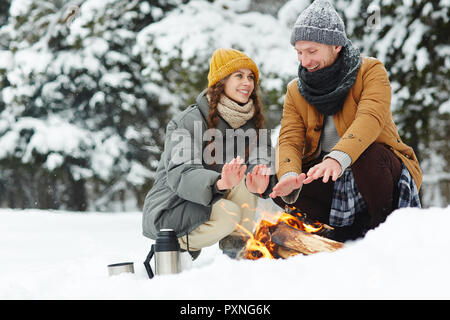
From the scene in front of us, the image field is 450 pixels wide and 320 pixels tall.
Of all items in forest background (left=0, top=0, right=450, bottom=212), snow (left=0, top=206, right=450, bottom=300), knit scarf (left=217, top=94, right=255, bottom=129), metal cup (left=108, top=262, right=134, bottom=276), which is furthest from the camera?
forest background (left=0, top=0, right=450, bottom=212)

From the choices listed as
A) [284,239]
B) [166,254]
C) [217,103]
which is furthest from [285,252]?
[217,103]

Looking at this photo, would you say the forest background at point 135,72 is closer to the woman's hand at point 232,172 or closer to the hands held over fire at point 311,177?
the hands held over fire at point 311,177

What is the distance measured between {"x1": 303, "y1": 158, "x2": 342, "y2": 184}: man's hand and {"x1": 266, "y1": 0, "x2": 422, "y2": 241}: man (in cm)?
10

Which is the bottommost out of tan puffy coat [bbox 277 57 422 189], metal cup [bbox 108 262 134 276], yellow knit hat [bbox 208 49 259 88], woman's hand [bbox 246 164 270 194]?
metal cup [bbox 108 262 134 276]

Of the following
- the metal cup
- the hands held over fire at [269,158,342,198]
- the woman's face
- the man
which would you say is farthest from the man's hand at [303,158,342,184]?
the metal cup

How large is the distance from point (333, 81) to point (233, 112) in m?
0.59

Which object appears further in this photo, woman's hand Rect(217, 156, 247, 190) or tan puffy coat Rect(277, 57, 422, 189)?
tan puffy coat Rect(277, 57, 422, 189)

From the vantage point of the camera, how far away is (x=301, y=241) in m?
2.21

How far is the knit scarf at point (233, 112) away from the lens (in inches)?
105

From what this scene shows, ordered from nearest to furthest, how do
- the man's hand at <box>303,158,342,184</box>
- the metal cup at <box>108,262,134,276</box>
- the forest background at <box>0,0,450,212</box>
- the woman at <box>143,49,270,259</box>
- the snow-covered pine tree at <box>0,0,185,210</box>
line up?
the man's hand at <box>303,158,342,184</box>, the metal cup at <box>108,262,134,276</box>, the woman at <box>143,49,270,259</box>, the forest background at <box>0,0,450,212</box>, the snow-covered pine tree at <box>0,0,185,210</box>

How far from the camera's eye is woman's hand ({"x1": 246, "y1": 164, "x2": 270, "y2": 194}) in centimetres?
233

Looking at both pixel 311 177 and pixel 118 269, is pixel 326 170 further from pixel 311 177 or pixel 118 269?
pixel 118 269

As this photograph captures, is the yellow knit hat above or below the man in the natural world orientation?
above

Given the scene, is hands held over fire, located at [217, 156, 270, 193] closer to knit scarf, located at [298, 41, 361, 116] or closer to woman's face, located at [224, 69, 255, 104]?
knit scarf, located at [298, 41, 361, 116]
